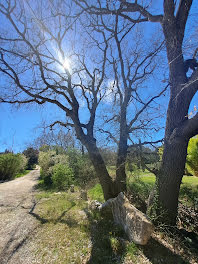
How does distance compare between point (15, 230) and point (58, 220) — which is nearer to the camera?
point (15, 230)

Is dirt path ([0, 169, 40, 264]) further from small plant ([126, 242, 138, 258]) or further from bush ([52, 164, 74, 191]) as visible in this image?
bush ([52, 164, 74, 191])

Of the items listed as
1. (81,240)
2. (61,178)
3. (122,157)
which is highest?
(122,157)

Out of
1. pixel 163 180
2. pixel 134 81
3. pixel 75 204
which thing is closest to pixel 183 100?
pixel 163 180

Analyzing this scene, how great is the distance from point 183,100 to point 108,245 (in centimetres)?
365

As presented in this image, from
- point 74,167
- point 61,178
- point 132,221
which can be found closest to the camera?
point 132,221

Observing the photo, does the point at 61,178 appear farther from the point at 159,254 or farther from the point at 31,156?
the point at 31,156

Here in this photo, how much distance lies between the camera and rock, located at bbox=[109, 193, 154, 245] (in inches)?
89.2

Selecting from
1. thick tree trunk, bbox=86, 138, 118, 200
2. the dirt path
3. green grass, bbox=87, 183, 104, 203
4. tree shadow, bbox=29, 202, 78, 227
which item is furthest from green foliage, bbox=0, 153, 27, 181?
thick tree trunk, bbox=86, 138, 118, 200

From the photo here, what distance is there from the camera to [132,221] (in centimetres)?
256

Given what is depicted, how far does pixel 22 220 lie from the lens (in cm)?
360

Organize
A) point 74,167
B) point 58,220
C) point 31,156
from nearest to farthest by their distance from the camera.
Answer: point 58,220, point 74,167, point 31,156

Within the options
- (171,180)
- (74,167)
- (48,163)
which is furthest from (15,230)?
(48,163)

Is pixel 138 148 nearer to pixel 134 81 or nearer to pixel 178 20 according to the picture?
pixel 134 81

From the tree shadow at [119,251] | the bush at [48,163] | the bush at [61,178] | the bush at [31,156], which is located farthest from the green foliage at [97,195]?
the bush at [31,156]
